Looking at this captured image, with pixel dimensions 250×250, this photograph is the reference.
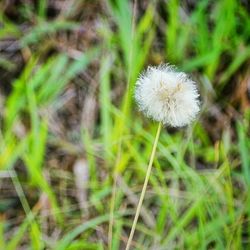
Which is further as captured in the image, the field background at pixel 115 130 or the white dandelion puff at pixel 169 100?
the field background at pixel 115 130

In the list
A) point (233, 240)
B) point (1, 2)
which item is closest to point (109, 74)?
point (1, 2)

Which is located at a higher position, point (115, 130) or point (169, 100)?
point (169, 100)

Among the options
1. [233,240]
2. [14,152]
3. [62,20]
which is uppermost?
[62,20]

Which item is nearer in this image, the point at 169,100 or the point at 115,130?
the point at 169,100

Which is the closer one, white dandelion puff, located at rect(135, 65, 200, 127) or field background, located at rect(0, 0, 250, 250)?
white dandelion puff, located at rect(135, 65, 200, 127)

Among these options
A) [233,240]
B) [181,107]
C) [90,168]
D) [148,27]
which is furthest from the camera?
[148,27]

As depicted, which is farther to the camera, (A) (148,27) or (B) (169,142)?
(A) (148,27)

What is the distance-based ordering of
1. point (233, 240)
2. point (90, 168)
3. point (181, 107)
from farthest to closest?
point (90, 168) → point (233, 240) → point (181, 107)

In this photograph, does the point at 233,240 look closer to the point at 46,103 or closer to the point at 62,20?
the point at 46,103
